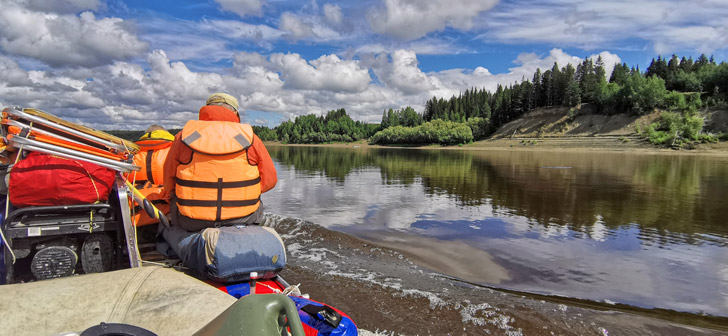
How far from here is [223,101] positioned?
198 inches

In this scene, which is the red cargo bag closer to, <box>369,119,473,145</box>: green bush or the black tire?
the black tire

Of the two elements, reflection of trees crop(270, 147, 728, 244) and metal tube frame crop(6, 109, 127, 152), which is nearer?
metal tube frame crop(6, 109, 127, 152)

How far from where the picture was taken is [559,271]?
→ 350 inches

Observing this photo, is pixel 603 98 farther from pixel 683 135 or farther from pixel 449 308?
pixel 449 308

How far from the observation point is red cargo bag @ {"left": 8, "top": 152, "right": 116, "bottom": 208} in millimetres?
3705

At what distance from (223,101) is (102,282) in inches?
110

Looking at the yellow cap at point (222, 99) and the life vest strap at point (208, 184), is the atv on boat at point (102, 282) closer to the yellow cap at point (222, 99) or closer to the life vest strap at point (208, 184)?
the life vest strap at point (208, 184)

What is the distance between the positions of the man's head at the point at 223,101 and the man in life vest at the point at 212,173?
13cm

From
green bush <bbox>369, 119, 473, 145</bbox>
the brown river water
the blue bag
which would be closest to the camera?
the blue bag

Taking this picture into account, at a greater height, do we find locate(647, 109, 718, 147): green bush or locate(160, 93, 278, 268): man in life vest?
locate(647, 109, 718, 147): green bush

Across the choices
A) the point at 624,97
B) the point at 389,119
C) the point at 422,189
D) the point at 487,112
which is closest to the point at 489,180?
the point at 422,189

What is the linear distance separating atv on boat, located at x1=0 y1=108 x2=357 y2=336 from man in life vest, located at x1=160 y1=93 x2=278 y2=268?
1.67ft

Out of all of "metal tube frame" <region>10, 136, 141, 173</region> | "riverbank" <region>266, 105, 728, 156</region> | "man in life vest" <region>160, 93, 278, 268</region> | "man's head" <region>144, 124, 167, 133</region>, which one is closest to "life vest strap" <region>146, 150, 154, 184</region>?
"man's head" <region>144, 124, 167, 133</region>

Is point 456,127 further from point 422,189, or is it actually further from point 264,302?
point 264,302
